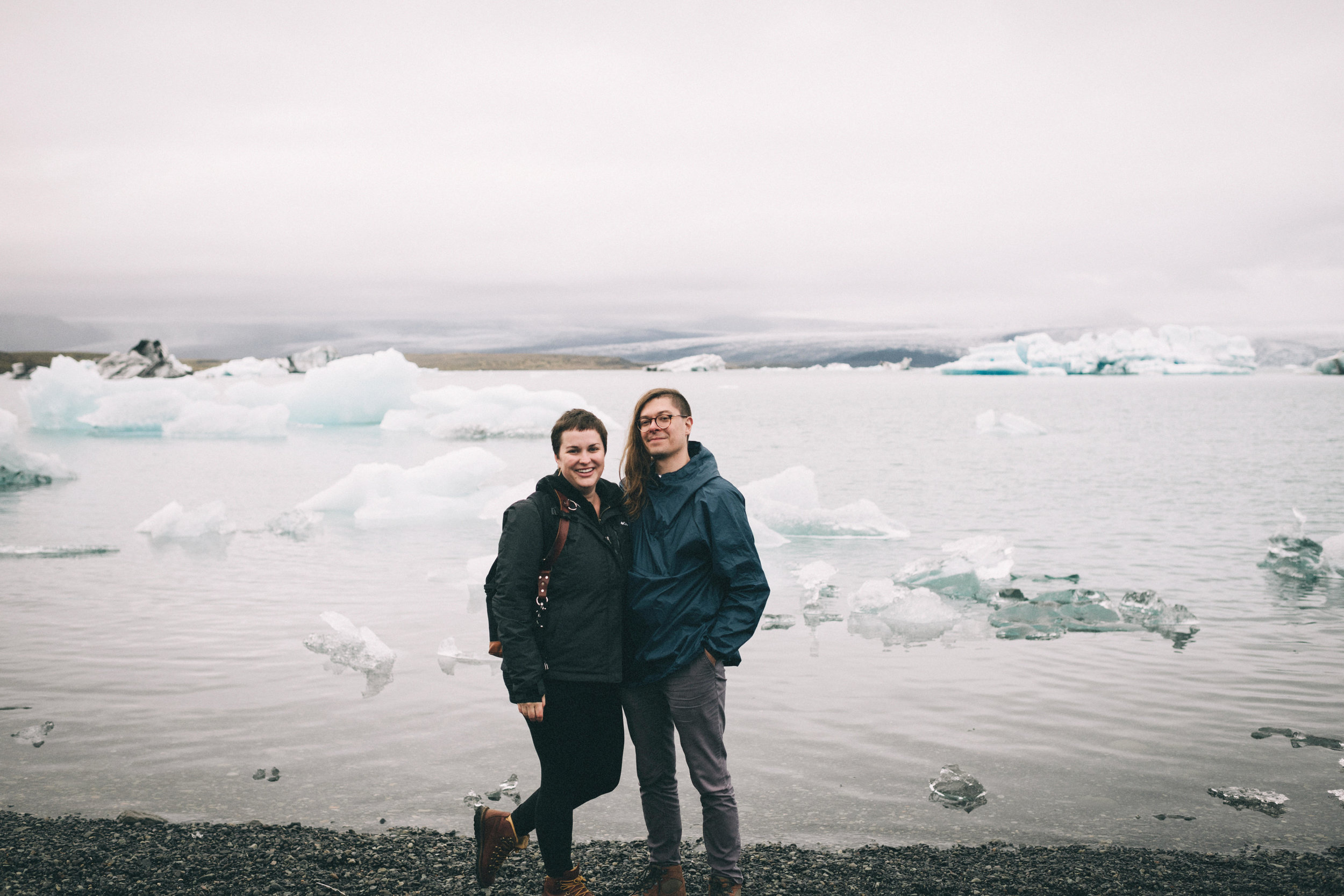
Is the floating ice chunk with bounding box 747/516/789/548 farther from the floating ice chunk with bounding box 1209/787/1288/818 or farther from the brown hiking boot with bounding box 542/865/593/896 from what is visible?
the brown hiking boot with bounding box 542/865/593/896

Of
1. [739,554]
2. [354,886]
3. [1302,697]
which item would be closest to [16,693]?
[354,886]

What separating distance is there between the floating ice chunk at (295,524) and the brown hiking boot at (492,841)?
1136cm

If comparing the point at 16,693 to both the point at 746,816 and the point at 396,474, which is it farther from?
the point at 396,474

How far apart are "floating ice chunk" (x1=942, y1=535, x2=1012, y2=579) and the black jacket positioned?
7.55 m

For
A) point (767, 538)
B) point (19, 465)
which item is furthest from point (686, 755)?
point (19, 465)

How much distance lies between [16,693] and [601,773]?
17.9 ft

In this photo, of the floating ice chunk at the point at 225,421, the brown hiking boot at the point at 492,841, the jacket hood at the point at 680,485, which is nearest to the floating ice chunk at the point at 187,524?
the brown hiking boot at the point at 492,841

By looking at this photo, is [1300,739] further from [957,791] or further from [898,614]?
[898,614]

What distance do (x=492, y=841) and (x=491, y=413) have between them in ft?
97.5

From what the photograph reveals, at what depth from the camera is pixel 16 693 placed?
6.35 meters

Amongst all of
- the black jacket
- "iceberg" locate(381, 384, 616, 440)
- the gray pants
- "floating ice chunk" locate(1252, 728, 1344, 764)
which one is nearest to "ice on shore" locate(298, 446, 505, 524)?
"floating ice chunk" locate(1252, 728, 1344, 764)

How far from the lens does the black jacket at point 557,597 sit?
2.88m

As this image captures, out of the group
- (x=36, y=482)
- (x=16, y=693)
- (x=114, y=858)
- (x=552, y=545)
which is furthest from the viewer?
(x=36, y=482)

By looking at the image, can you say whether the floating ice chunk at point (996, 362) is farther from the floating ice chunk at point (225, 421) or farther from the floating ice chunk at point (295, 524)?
the floating ice chunk at point (295, 524)
